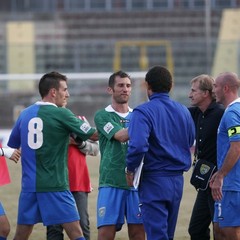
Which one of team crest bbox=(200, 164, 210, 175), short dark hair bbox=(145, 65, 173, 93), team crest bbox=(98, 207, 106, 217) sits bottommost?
team crest bbox=(98, 207, 106, 217)

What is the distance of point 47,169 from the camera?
25.9 feet

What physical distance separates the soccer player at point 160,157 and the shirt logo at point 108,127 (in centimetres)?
72

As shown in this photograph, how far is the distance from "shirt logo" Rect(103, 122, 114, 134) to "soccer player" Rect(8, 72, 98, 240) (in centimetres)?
15

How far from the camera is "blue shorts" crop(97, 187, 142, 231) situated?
26.5 ft

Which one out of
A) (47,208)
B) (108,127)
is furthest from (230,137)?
(47,208)

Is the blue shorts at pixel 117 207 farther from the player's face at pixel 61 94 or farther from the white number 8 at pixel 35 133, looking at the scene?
the player's face at pixel 61 94

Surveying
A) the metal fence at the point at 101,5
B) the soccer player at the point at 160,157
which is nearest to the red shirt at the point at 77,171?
the soccer player at the point at 160,157

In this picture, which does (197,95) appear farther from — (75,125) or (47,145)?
(47,145)

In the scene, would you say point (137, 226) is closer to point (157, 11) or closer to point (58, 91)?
point (58, 91)

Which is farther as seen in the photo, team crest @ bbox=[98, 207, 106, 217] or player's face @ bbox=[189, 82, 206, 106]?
player's face @ bbox=[189, 82, 206, 106]

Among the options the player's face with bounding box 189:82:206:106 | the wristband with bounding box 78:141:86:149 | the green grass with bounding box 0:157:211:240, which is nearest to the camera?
the player's face with bounding box 189:82:206:106

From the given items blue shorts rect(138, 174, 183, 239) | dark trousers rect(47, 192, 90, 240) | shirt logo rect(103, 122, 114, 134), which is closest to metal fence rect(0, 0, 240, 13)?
dark trousers rect(47, 192, 90, 240)

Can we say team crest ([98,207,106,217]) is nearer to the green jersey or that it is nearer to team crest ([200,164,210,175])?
the green jersey

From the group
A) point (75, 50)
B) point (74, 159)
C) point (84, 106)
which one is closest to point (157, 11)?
point (75, 50)
